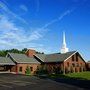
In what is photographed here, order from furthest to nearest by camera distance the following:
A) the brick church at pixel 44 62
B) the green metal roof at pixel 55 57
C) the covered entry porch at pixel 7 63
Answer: the green metal roof at pixel 55 57
the brick church at pixel 44 62
the covered entry porch at pixel 7 63

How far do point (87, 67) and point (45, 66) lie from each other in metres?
14.1

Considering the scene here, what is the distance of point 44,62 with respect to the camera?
200 feet

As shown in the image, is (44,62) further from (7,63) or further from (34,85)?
(34,85)

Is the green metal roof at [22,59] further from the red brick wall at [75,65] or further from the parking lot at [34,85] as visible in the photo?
the parking lot at [34,85]

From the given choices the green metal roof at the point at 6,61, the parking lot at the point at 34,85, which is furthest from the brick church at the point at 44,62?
the parking lot at the point at 34,85

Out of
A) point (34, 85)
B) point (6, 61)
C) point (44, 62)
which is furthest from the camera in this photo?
point (44, 62)

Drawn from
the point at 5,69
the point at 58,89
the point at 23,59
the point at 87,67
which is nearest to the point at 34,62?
the point at 23,59

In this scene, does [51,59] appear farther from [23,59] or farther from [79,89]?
[79,89]

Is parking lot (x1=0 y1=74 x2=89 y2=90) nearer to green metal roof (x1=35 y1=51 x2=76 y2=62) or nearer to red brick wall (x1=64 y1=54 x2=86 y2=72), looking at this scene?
red brick wall (x1=64 y1=54 x2=86 y2=72)

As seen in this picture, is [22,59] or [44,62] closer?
[22,59]

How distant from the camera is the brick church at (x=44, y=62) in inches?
2195

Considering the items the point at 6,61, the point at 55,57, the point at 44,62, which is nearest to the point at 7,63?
the point at 6,61

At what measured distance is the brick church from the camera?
55.8 m

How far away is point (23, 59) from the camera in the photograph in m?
58.2
